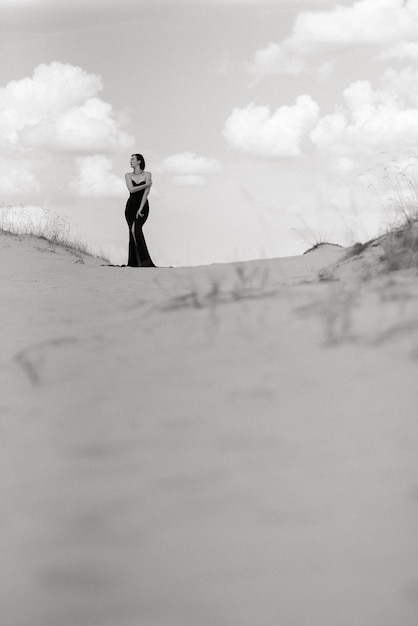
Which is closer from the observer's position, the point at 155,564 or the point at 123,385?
the point at 155,564

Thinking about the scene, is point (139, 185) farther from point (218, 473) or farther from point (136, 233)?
point (218, 473)

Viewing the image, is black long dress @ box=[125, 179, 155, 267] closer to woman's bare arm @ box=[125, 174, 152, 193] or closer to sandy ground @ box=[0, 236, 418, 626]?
woman's bare arm @ box=[125, 174, 152, 193]

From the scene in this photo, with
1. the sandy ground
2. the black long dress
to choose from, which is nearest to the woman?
the black long dress

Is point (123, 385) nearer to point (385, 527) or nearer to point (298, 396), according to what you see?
point (298, 396)

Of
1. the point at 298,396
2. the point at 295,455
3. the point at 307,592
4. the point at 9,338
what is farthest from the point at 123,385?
the point at 307,592

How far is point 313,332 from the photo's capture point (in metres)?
2.87

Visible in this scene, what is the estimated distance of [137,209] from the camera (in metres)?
10.9

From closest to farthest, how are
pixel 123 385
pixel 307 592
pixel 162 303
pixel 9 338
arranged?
pixel 307 592 → pixel 123 385 → pixel 9 338 → pixel 162 303

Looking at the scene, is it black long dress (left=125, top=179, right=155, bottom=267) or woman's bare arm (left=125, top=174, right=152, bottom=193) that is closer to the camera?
woman's bare arm (left=125, top=174, right=152, bottom=193)

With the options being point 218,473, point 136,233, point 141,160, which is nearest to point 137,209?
point 136,233

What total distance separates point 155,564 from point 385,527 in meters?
0.49

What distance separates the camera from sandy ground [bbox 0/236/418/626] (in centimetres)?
142

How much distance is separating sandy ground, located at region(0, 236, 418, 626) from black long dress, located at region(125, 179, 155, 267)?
7.78 m

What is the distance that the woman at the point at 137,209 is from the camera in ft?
35.0
